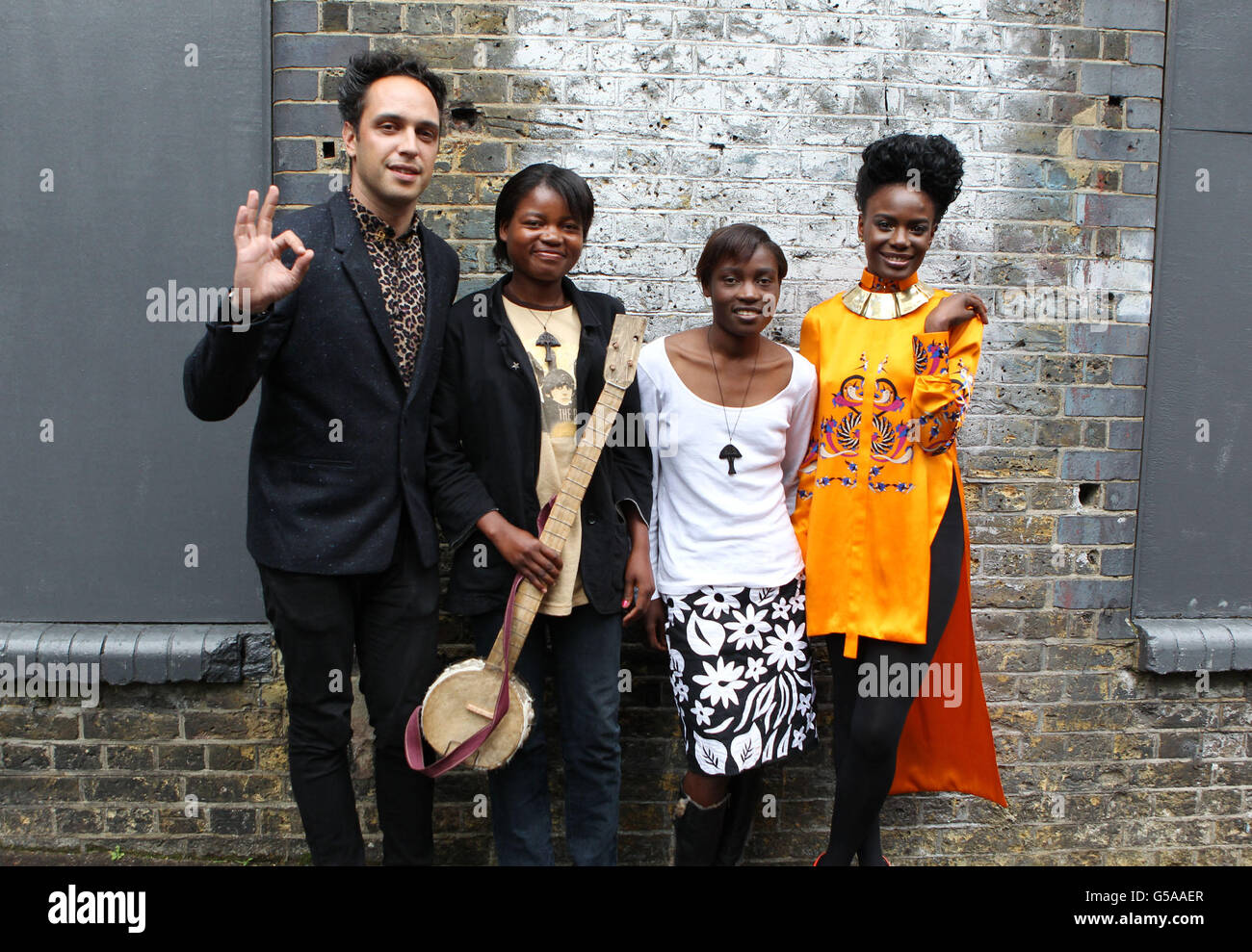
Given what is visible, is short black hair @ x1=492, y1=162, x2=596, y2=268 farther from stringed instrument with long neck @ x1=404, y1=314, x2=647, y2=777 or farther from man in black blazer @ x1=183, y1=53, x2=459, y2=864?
stringed instrument with long neck @ x1=404, y1=314, x2=647, y2=777

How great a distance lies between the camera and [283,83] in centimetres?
297

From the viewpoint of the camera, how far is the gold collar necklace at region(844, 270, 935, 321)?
8.48ft

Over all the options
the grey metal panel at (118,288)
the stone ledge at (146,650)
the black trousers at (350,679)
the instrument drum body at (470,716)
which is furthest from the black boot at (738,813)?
the grey metal panel at (118,288)

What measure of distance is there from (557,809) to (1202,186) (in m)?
3.26

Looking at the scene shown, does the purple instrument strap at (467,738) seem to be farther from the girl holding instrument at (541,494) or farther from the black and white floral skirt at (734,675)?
the black and white floral skirt at (734,675)

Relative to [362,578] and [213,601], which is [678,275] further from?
[213,601]

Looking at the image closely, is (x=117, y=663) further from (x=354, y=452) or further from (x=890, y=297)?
(x=890, y=297)

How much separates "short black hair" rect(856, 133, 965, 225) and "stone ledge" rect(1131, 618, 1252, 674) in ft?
5.93

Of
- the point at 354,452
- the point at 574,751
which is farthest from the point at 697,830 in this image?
the point at 354,452

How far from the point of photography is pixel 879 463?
2.55 metres

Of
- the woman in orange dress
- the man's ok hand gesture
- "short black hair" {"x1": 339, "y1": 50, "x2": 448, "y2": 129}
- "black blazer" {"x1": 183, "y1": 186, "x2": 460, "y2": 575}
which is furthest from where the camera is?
the woman in orange dress

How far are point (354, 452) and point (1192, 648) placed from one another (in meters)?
3.00

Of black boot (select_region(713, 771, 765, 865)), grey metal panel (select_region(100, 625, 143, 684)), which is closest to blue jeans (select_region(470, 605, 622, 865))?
black boot (select_region(713, 771, 765, 865))

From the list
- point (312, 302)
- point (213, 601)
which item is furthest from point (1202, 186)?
point (213, 601)
